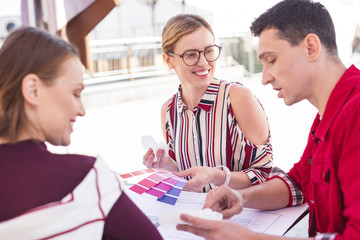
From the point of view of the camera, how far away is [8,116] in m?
0.96

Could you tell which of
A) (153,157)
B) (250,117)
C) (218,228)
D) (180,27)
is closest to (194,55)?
(180,27)

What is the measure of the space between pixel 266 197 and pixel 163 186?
0.40 meters

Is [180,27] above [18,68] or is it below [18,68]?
above

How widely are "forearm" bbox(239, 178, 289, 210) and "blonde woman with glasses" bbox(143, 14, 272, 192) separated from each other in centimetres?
25

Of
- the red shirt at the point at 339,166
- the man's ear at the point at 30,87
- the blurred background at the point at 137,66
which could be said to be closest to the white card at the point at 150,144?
the blurred background at the point at 137,66

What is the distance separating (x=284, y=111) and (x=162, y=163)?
6.02m

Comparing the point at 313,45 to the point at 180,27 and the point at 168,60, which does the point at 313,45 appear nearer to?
the point at 180,27

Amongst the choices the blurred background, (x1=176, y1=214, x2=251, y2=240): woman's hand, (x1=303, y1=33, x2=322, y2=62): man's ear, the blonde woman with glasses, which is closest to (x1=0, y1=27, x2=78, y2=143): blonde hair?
the blurred background

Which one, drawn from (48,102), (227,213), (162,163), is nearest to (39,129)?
(48,102)

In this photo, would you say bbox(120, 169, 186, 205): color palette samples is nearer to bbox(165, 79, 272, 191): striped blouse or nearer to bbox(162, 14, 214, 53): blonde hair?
bbox(165, 79, 272, 191): striped blouse

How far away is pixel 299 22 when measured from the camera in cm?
126

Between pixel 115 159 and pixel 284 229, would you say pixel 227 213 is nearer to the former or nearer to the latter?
pixel 284 229

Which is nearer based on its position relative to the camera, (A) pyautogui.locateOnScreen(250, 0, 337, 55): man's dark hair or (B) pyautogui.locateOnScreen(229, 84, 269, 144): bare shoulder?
(A) pyautogui.locateOnScreen(250, 0, 337, 55): man's dark hair

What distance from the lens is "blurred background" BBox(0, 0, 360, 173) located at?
105 inches
